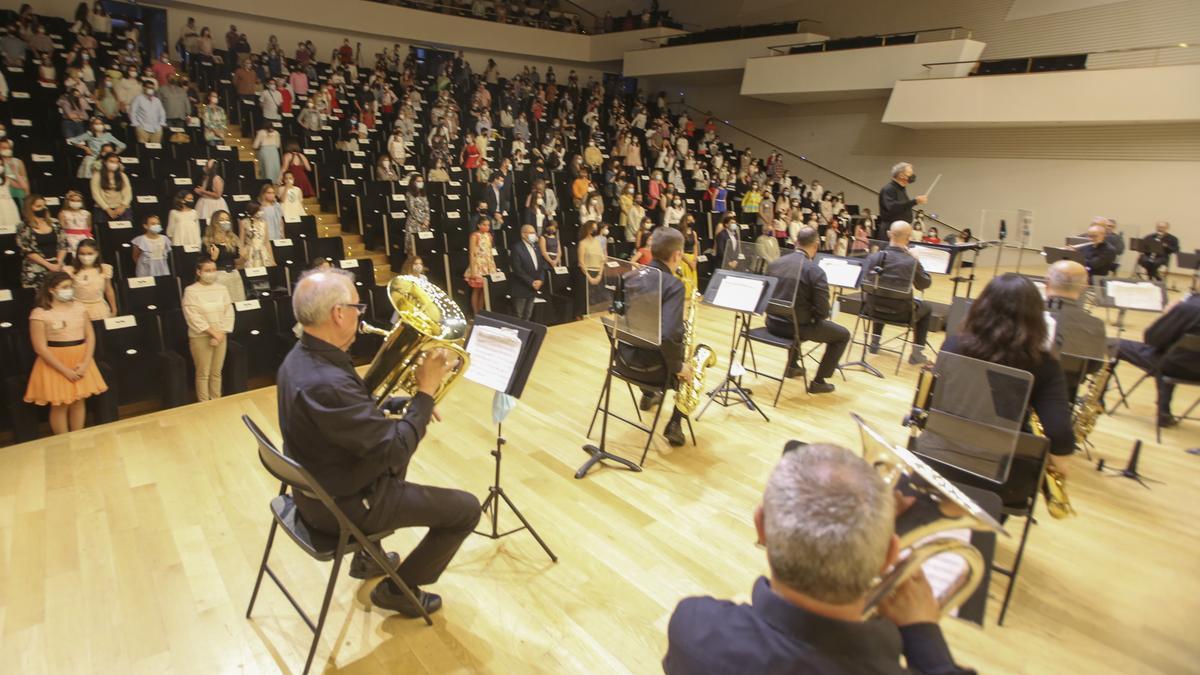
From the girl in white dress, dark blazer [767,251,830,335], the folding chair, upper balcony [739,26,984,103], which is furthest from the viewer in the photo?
upper balcony [739,26,984,103]

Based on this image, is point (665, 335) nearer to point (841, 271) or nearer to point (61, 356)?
point (841, 271)

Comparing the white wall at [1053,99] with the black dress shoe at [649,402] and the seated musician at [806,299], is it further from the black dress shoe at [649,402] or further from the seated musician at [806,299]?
the black dress shoe at [649,402]

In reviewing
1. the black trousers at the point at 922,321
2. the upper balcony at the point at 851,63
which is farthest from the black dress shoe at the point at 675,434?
the upper balcony at the point at 851,63

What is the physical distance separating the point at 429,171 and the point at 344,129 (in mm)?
1561

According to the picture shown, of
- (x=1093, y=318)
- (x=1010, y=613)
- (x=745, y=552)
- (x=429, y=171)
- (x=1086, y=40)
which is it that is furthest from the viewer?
(x=1086, y=40)

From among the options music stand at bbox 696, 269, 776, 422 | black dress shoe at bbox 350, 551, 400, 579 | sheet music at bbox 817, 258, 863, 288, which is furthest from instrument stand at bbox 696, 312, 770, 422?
black dress shoe at bbox 350, 551, 400, 579

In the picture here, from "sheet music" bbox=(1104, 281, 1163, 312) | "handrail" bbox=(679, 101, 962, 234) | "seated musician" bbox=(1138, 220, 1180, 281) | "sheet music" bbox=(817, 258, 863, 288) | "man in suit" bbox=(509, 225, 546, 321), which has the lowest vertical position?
"man in suit" bbox=(509, 225, 546, 321)

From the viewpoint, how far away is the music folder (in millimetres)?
2516

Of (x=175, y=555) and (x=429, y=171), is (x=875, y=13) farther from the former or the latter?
(x=175, y=555)

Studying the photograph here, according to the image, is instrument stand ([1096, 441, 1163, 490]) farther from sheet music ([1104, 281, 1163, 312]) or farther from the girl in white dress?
the girl in white dress

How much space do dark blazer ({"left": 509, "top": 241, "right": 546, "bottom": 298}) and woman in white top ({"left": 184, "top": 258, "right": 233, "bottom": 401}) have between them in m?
2.64

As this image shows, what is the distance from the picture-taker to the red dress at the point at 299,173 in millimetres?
7562

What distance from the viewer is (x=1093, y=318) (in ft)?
12.0

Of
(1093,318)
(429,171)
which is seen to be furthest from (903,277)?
(429,171)
